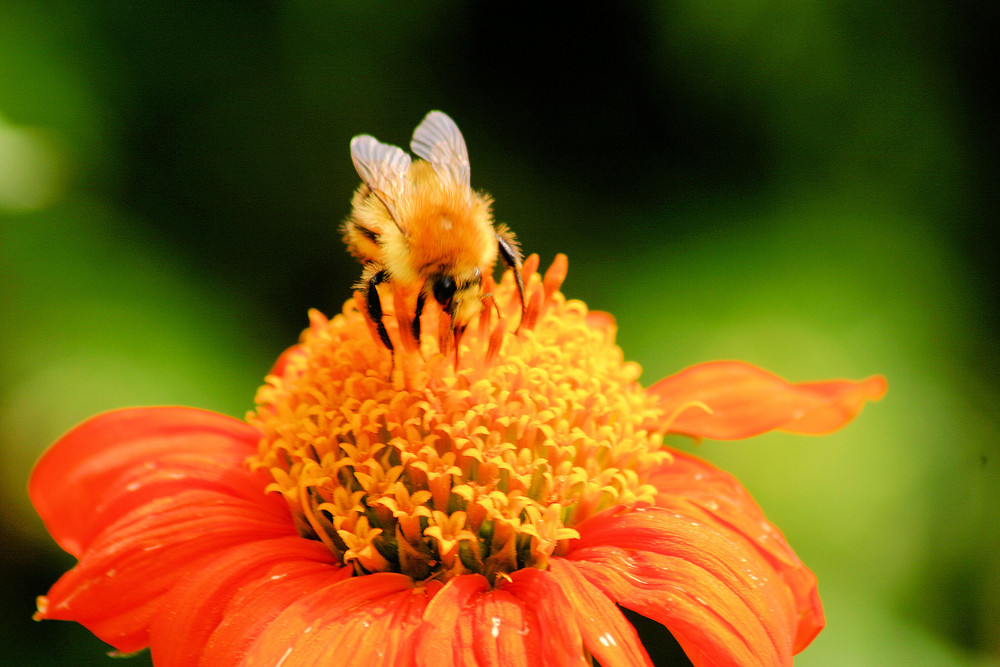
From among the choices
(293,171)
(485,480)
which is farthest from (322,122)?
(485,480)

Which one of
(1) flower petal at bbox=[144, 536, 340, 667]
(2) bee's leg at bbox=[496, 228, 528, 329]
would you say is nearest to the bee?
(2) bee's leg at bbox=[496, 228, 528, 329]

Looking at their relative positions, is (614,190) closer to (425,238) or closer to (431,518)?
(425,238)

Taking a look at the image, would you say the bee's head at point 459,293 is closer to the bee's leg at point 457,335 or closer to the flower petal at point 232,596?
the bee's leg at point 457,335

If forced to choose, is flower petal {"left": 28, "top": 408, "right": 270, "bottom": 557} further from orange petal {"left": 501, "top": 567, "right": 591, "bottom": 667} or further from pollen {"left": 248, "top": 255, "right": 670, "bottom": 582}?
orange petal {"left": 501, "top": 567, "right": 591, "bottom": 667}

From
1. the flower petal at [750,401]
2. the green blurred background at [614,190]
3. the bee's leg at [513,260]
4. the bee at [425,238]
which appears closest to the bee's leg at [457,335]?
the bee at [425,238]

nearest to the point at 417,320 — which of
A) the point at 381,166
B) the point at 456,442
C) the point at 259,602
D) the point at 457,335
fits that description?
the point at 457,335
